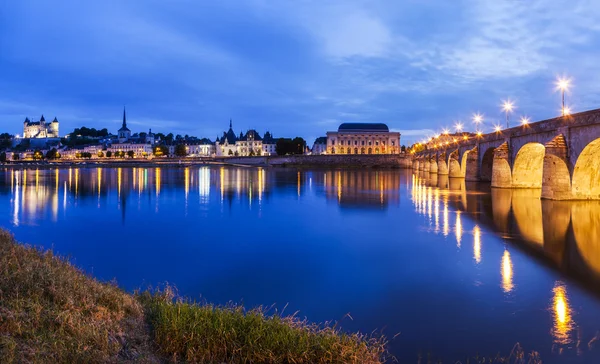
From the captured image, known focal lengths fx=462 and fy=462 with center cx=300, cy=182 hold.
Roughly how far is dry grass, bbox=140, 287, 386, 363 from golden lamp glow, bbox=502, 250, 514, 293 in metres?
6.37

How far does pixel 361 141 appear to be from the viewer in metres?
189

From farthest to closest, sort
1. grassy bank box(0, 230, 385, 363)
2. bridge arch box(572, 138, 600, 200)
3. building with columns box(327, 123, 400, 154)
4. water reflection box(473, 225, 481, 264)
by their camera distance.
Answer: building with columns box(327, 123, 400, 154)
bridge arch box(572, 138, 600, 200)
water reflection box(473, 225, 481, 264)
grassy bank box(0, 230, 385, 363)

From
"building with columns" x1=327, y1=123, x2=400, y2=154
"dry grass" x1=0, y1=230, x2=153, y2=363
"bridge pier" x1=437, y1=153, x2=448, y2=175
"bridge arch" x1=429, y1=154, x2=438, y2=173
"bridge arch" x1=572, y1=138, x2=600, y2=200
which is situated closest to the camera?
"dry grass" x1=0, y1=230, x2=153, y2=363

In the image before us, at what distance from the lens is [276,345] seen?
7.21 metres

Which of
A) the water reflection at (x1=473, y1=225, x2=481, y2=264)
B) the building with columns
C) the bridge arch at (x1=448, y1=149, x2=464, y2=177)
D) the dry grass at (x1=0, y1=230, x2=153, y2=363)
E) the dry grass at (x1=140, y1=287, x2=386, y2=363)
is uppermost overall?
the building with columns

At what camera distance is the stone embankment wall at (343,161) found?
139500 millimetres

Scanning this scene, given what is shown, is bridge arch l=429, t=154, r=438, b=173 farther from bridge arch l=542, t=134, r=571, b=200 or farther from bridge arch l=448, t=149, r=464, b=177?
bridge arch l=542, t=134, r=571, b=200

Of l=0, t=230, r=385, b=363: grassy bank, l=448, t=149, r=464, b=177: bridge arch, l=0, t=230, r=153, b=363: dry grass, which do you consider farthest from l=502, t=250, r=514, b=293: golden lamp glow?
l=448, t=149, r=464, b=177: bridge arch

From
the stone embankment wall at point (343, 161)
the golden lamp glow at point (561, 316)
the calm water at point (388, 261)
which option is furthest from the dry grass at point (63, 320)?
the stone embankment wall at point (343, 161)

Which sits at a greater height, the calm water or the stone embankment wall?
the stone embankment wall

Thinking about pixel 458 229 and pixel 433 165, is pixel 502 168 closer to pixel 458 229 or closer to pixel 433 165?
pixel 458 229

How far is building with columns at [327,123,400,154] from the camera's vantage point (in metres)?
188

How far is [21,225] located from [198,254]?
13.3 metres

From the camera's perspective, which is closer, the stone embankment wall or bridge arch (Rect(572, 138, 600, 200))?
bridge arch (Rect(572, 138, 600, 200))
